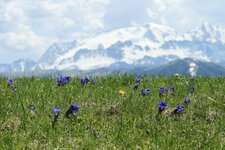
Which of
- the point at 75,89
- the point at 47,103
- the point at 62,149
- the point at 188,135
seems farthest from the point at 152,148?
the point at 75,89

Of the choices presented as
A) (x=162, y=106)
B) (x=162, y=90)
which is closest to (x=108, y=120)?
(x=162, y=106)

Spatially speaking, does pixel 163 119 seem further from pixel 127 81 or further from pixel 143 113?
pixel 127 81

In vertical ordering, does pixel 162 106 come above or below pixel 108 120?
above

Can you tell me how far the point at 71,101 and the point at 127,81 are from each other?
12.1 feet

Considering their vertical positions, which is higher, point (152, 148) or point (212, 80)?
point (212, 80)

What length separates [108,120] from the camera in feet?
26.5

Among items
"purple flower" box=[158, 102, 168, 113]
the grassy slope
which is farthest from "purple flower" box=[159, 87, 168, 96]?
"purple flower" box=[158, 102, 168, 113]

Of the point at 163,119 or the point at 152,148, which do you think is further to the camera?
the point at 163,119

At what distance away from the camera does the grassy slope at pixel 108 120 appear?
658 centimetres

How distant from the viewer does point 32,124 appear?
741 centimetres

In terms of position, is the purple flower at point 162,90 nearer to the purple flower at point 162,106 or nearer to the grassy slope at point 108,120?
the grassy slope at point 108,120

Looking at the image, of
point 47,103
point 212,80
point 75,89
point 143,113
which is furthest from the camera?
point 212,80

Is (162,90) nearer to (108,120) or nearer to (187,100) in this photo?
(187,100)

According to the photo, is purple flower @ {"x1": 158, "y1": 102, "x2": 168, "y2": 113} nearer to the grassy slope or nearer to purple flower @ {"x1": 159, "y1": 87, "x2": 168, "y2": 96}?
the grassy slope
